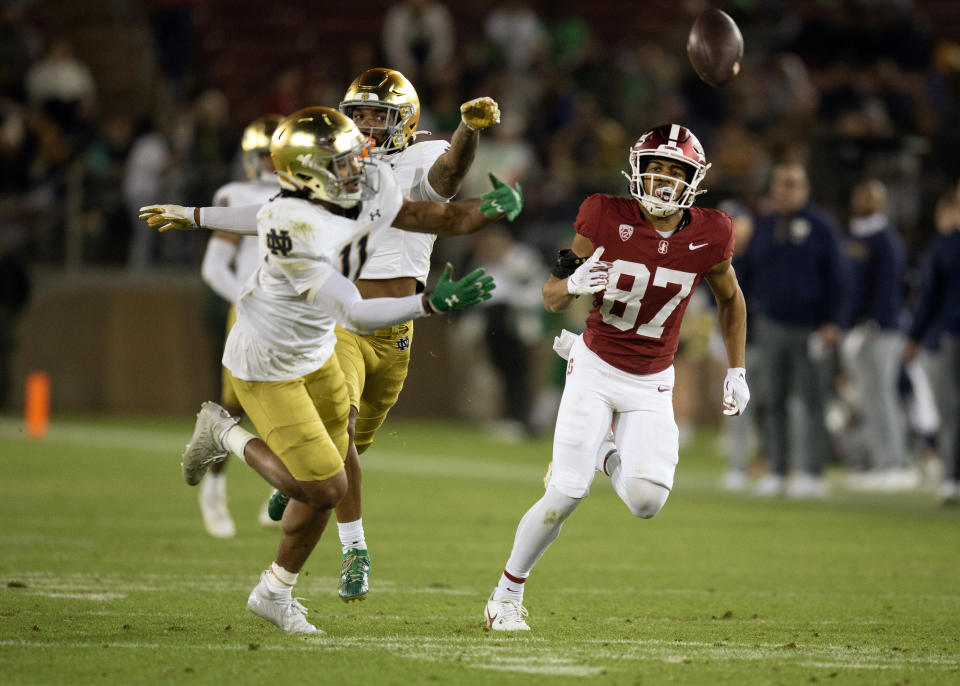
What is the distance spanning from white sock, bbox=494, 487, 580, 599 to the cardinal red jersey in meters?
0.58

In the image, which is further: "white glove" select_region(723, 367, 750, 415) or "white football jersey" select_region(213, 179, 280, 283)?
"white football jersey" select_region(213, 179, 280, 283)

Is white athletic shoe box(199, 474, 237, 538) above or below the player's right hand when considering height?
below

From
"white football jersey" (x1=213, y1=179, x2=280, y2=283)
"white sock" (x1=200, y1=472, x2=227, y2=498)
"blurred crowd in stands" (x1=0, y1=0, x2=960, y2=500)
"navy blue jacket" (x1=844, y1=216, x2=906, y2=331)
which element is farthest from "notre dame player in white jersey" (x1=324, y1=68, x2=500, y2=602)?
"blurred crowd in stands" (x1=0, y1=0, x2=960, y2=500)

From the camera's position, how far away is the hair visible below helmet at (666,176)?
5637 millimetres

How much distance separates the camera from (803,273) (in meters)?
10.4

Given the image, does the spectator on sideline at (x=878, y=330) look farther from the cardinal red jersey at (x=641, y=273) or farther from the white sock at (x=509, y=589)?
the white sock at (x=509, y=589)

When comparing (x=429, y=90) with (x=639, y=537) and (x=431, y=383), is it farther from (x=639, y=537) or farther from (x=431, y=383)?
(x=639, y=537)

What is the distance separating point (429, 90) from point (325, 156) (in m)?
11.2

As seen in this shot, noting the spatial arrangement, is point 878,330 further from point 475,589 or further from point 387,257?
point 387,257

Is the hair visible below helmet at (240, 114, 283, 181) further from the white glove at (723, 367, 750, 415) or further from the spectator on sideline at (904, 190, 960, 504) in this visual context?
the spectator on sideline at (904, 190, 960, 504)

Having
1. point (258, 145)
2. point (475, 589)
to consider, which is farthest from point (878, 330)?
point (475, 589)

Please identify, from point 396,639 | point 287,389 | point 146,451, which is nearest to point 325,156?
point 287,389

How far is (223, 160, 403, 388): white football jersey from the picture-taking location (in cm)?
498

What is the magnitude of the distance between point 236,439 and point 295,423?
45 centimetres
